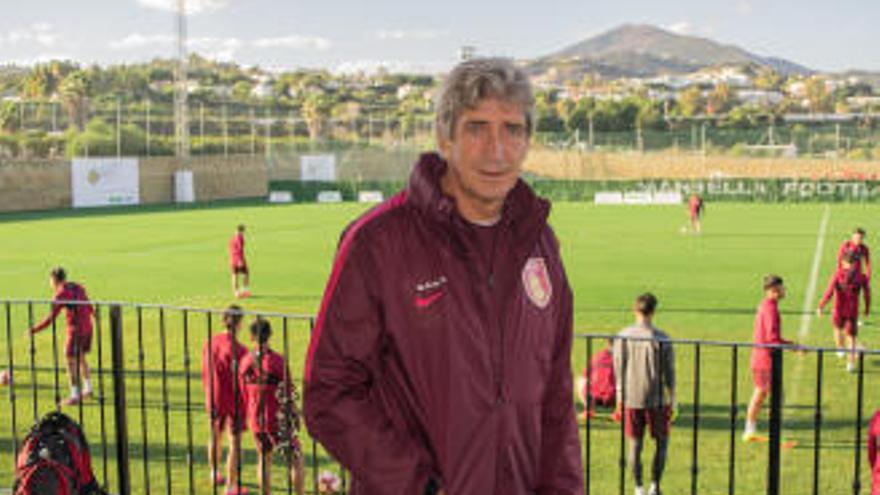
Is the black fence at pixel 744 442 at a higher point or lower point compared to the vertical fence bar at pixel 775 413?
lower

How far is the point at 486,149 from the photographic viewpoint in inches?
98.1

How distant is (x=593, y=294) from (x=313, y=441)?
1409 centimetres

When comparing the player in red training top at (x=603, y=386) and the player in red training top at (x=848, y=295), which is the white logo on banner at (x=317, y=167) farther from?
the player in red training top at (x=603, y=386)

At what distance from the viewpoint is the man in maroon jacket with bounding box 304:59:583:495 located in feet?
7.95

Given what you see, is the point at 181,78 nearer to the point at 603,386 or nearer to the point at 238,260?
the point at 238,260

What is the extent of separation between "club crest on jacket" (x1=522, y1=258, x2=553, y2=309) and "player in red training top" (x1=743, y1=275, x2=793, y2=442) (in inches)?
263

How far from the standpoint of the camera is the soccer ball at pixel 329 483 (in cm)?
707

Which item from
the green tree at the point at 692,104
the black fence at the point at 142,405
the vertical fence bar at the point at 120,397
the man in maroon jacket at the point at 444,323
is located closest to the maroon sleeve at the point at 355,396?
the man in maroon jacket at the point at 444,323

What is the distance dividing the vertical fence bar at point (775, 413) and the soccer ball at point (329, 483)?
3627mm

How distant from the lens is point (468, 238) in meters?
2.50

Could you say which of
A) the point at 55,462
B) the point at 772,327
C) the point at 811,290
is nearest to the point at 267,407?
the point at 55,462

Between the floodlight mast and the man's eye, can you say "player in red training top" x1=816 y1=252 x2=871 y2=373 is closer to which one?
the man's eye

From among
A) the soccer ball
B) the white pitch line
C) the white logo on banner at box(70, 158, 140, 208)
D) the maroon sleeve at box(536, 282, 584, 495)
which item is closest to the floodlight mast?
the white logo on banner at box(70, 158, 140, 208)

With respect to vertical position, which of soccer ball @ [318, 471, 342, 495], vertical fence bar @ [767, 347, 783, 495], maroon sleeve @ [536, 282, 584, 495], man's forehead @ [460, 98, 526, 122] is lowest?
soccer ball @ [318, 471, 342, 495]
